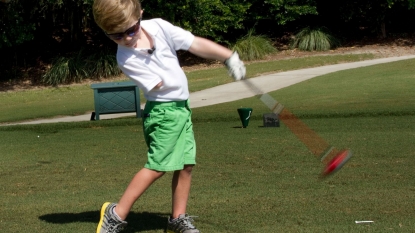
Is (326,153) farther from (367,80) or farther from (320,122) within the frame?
(367,80)

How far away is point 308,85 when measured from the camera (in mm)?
17875

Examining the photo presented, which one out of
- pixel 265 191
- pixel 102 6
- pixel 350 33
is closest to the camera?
pixel 102 6

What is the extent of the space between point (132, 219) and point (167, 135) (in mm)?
951

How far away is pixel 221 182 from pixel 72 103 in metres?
12.7

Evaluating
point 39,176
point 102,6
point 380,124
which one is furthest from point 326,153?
point 380,124

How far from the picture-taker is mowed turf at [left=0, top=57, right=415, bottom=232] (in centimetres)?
509

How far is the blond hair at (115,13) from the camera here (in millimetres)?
4340

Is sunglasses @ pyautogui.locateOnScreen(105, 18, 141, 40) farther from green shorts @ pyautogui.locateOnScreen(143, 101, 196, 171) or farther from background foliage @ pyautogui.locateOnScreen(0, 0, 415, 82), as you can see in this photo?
background foliage @ pyautogui.locateOnScreen(0, 0, 415, 82)

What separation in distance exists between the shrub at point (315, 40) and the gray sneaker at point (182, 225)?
71.0ft

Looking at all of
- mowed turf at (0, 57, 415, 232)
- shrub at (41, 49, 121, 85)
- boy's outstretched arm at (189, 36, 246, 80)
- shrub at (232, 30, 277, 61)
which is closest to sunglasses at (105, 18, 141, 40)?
boy's outstretched arm at (189, 36, 246, 80)

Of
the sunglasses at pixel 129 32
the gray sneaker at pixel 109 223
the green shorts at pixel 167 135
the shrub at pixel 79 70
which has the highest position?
the sunglasses at pixel 129 32

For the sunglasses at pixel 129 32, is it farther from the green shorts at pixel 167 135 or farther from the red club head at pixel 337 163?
the red club head at pixel 337 163

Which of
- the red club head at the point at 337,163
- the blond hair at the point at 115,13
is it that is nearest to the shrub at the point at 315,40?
the red club head at the point at 337,163

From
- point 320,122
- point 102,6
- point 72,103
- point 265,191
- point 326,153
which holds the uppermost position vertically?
point 102,6
